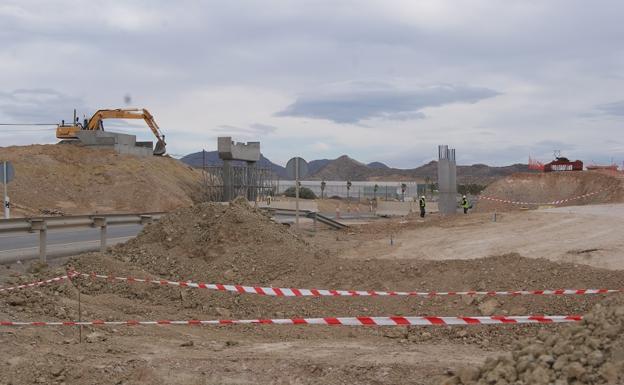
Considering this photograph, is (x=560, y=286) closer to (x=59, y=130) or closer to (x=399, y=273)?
(x=399, y=273)

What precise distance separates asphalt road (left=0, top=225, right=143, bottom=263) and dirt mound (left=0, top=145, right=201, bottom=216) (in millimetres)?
13624

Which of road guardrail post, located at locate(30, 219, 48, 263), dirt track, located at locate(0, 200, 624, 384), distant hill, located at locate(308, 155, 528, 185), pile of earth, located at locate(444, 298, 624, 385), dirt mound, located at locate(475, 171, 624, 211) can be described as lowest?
dirt track, located at locate(0, 200, 624, 384)

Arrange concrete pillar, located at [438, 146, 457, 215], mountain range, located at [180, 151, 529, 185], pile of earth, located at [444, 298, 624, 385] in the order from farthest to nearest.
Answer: mountain range, located at [180, 151, 529, 185] < concrete pillar, located at [438, 146, 457, 215] < pile of earth, located at [444, 298, 624, 385]

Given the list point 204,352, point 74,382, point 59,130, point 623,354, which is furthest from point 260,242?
point 59,130

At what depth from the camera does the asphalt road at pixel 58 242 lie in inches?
528

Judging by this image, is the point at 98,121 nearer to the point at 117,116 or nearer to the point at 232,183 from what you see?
the point at 117,116

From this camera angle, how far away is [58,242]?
18281mm

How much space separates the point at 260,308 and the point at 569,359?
614 cm

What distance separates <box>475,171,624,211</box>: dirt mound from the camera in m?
28.6

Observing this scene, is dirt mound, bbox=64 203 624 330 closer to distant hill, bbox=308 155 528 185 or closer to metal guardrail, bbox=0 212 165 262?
metal guardrail, bbox=0 212 165 262

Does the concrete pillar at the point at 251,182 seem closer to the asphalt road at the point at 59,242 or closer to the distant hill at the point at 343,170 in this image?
the asphalt road at the point at 59,242

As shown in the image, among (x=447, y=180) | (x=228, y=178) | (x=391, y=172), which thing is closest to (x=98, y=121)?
(x=228, y=178)

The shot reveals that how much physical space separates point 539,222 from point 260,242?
9.69 metres

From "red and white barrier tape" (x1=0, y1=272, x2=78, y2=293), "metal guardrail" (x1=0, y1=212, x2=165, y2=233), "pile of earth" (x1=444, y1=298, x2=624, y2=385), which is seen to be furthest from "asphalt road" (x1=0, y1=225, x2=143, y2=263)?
"pile of earth" (x1=444, y1=298, x2=624, y2=385)
